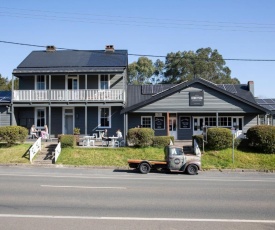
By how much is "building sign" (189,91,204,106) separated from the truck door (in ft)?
40.1

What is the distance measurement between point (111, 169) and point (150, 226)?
13.5 m

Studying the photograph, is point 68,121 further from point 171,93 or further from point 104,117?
point 171,93

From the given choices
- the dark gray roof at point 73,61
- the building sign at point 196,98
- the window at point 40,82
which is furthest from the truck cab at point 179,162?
the window at point 40,82

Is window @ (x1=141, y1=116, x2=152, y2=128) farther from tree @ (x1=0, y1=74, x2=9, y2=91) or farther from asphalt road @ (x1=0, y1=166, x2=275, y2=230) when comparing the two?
tree @ (x1=0, y1=74, x2=9, y2=91)

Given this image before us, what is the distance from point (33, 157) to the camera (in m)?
22.6

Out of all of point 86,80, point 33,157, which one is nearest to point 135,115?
point 86,80

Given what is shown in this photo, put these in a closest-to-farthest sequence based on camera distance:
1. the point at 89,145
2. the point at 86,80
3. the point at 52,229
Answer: the point at 52,229 < the point at 89,145 < the point at 86,80

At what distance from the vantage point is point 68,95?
29984mm

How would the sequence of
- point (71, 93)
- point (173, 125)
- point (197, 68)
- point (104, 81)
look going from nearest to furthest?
point (71, 93) < point (173, 125) < point (104, 81) < point (197, 68)

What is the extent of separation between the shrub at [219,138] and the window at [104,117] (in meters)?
11.0

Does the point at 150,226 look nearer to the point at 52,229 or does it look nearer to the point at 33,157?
the point at 52,229

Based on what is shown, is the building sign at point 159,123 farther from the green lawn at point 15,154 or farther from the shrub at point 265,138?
the green lawn at point 15,154

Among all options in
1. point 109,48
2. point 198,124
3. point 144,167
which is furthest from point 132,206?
point 109,48

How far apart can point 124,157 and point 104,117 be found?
9.58 metres
